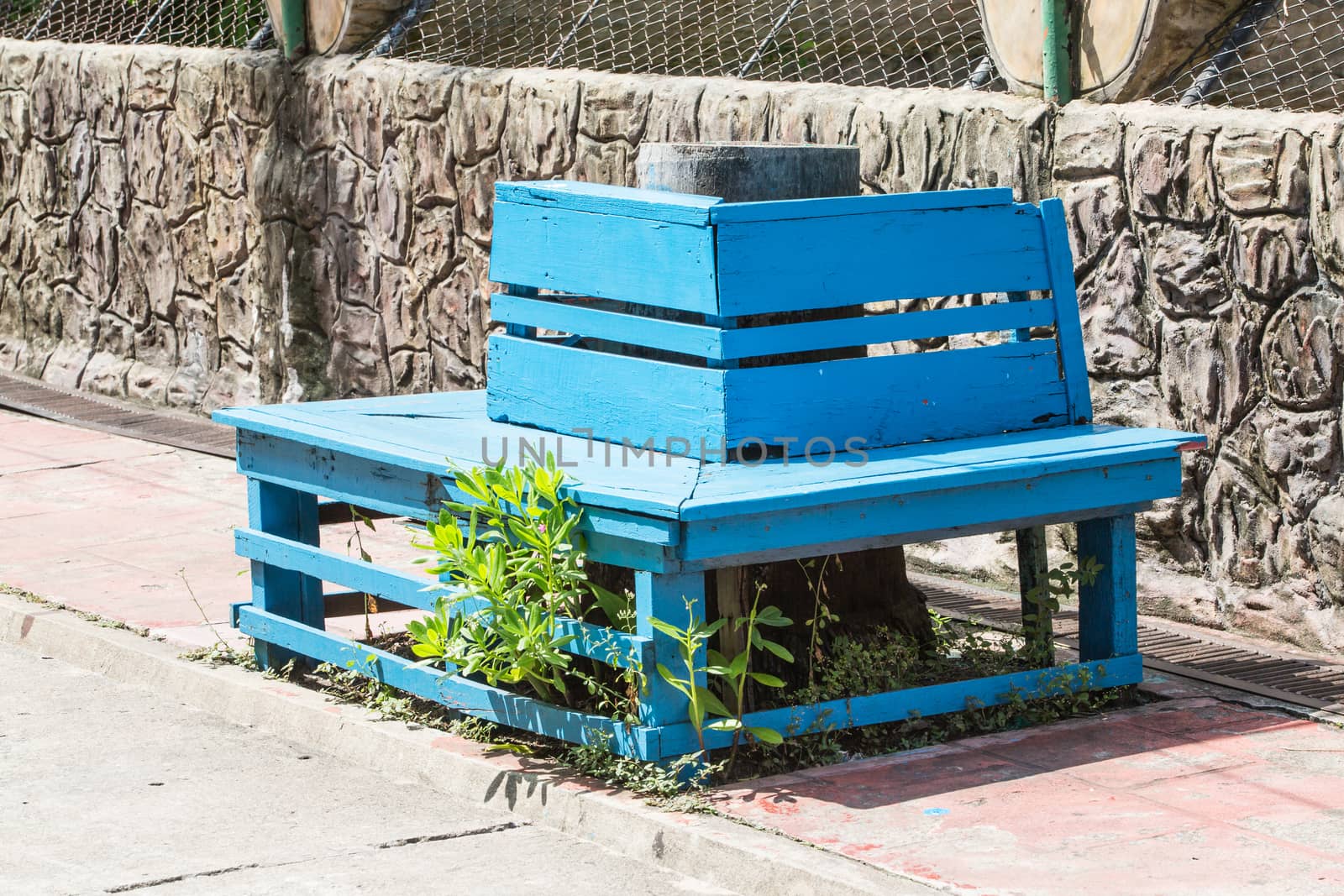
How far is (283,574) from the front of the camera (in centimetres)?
547

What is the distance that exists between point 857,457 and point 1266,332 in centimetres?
181

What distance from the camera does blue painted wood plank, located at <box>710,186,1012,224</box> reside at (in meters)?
4.50

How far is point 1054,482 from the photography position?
4.59 metres

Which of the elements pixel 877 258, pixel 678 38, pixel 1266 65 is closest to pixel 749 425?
pixel 877 258

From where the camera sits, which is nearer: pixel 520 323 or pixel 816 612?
pixel 816 612

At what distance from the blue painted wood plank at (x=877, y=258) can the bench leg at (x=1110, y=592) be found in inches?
27.0

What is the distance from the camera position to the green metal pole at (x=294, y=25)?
9.50 m

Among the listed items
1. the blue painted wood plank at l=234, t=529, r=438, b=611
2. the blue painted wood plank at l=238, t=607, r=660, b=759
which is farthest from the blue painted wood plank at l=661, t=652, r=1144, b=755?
the blue painted wood plank at l=234, t=529, r=438, b=611

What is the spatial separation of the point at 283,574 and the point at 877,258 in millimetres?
2041

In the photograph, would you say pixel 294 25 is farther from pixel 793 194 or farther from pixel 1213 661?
pixel 1213 661

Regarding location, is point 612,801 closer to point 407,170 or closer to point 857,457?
point 857,457

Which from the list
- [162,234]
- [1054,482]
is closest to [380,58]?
[162,234]

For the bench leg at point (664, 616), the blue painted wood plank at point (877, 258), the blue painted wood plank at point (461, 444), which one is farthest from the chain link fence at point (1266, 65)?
the bench leg at point (664, 616)

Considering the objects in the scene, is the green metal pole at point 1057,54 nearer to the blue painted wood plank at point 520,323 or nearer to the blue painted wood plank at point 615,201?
the blue painted wood plank at point 615,201
